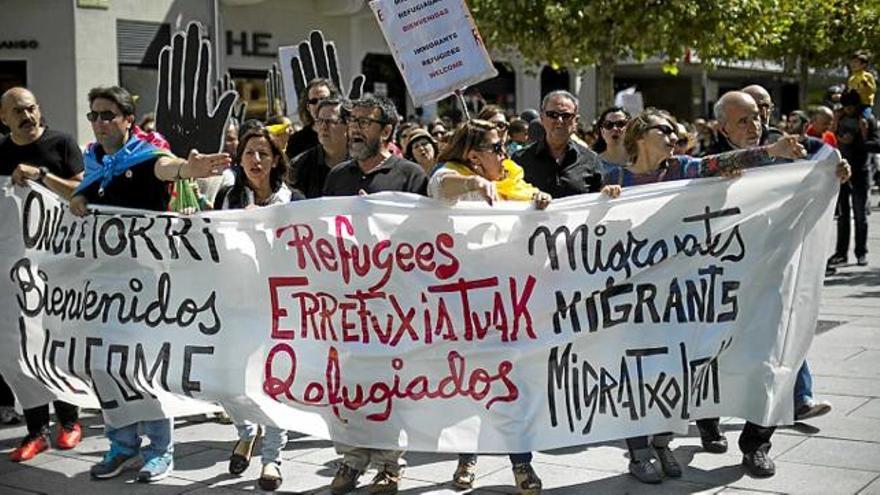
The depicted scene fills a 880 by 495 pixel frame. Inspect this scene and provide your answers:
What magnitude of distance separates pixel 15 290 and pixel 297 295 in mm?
1946

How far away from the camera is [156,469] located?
6391mm

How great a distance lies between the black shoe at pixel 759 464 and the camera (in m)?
6.06

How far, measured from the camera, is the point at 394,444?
577 centimetres

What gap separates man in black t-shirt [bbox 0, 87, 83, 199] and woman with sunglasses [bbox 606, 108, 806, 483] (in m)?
3.23

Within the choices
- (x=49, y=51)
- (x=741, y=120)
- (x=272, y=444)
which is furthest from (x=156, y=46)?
(x=741, y=120)

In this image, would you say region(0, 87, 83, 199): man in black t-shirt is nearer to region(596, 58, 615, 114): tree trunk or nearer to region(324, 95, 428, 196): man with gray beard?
region(324, 95, 428, 196): man with gray beard

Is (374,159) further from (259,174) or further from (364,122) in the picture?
(259,174)

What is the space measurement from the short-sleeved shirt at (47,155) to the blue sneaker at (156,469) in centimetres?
191

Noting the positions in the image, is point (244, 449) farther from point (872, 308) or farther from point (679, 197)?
A: point (872, 308)

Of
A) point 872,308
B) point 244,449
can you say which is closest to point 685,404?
point 244,449

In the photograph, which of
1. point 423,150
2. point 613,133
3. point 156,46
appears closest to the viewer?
point 613,133

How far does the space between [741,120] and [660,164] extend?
603 mm

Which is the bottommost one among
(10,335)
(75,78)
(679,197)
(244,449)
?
(244,449)

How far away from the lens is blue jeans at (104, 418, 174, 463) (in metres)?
6.45
